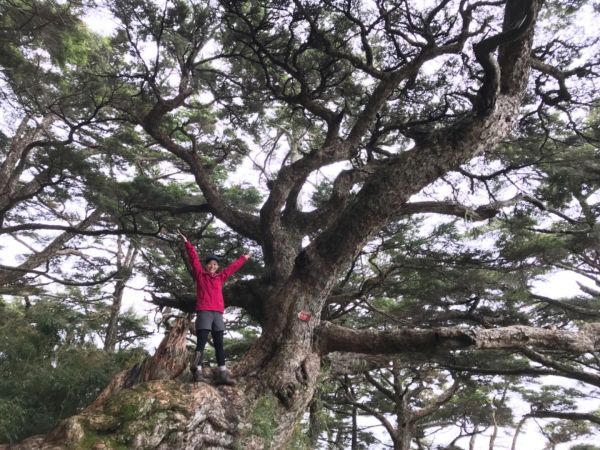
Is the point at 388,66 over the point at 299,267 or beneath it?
over

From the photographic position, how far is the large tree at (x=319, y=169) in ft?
12.8

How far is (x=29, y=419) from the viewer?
4.13 metres

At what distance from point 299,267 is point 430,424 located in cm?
1264

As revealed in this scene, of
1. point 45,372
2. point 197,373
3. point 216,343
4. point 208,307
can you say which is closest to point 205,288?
point 208,307

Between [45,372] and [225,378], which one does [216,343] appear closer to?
[225,378]

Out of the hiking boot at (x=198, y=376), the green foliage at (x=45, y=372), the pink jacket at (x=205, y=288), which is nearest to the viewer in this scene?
the hiking boot at (x=198, y=376)

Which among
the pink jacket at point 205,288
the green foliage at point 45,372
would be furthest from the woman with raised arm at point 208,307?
the green foliage at point 45,372

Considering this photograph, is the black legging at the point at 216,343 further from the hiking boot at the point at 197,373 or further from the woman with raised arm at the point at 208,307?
the hiking boot at the point at 197,373

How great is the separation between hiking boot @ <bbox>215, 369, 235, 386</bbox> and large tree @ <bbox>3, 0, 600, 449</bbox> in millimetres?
123

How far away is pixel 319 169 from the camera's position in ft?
24.5

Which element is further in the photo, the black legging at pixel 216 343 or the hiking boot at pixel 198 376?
the black legging at pixel 216 343

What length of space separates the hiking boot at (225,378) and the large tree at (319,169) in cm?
12

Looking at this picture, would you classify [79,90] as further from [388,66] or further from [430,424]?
[430,424]

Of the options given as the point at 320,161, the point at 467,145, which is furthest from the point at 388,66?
the point at 467,145
